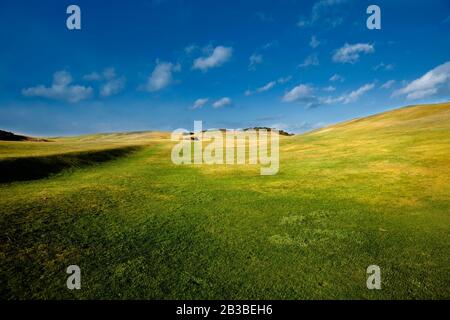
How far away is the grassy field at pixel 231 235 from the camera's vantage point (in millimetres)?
8992

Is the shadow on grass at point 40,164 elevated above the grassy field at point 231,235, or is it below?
above

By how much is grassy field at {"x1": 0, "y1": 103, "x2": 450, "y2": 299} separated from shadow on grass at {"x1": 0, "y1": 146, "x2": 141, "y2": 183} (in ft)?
1.13

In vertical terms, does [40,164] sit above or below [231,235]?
above

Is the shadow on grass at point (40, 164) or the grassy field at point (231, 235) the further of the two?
the shadow on grass at point (40, 164)

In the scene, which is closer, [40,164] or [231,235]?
[231,235]

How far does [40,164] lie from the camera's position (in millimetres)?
28875

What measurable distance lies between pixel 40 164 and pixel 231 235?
2508 cm

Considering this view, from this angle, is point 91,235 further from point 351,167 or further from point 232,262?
point 351,167

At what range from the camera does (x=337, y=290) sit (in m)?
8.82

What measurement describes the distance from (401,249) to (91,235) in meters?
13.3

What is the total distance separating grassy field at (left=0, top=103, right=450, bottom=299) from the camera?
29.5 feet

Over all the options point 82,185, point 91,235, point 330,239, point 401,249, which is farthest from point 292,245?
point 82,185

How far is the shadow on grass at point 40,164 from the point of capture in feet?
81.3

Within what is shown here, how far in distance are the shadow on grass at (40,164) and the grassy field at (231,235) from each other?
35 centimetres
